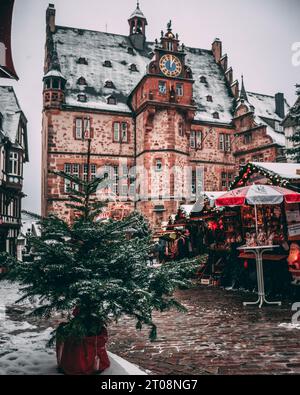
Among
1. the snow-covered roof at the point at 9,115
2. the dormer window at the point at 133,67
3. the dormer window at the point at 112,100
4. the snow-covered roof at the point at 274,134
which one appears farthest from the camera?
the dormer window at the point at 133,67

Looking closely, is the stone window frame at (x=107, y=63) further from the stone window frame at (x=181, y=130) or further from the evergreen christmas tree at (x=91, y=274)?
the evergreen christmas tree at (x=91, y=274)

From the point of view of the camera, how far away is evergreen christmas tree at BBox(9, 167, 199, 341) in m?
4.21

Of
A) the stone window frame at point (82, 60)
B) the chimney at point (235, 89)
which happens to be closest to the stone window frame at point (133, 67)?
the stone window frame at point (82, 60)

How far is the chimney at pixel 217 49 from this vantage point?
36.7 m

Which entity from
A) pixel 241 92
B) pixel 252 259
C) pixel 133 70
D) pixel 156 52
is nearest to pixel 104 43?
pixel 133 70

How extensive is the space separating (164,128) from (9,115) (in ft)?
35.0

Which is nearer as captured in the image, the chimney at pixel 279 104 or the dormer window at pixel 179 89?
the dormer window at pixel 179 89

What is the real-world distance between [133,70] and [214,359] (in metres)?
31.0

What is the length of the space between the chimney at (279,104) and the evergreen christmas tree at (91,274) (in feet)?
106

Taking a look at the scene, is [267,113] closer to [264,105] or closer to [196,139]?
[264,105]

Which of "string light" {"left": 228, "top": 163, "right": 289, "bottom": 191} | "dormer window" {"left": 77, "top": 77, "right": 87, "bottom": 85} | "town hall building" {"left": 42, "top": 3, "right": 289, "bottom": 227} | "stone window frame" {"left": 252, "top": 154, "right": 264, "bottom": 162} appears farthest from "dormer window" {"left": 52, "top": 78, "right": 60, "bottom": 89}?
"string light" {"left": 228, "top": 163, "right": 289, "bottom": 191}

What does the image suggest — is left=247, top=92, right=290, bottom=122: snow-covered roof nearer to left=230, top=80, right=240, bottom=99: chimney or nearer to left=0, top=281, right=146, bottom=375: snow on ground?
left=230, top=80, right=240, bottom=99: chimney

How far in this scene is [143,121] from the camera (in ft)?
95.9
